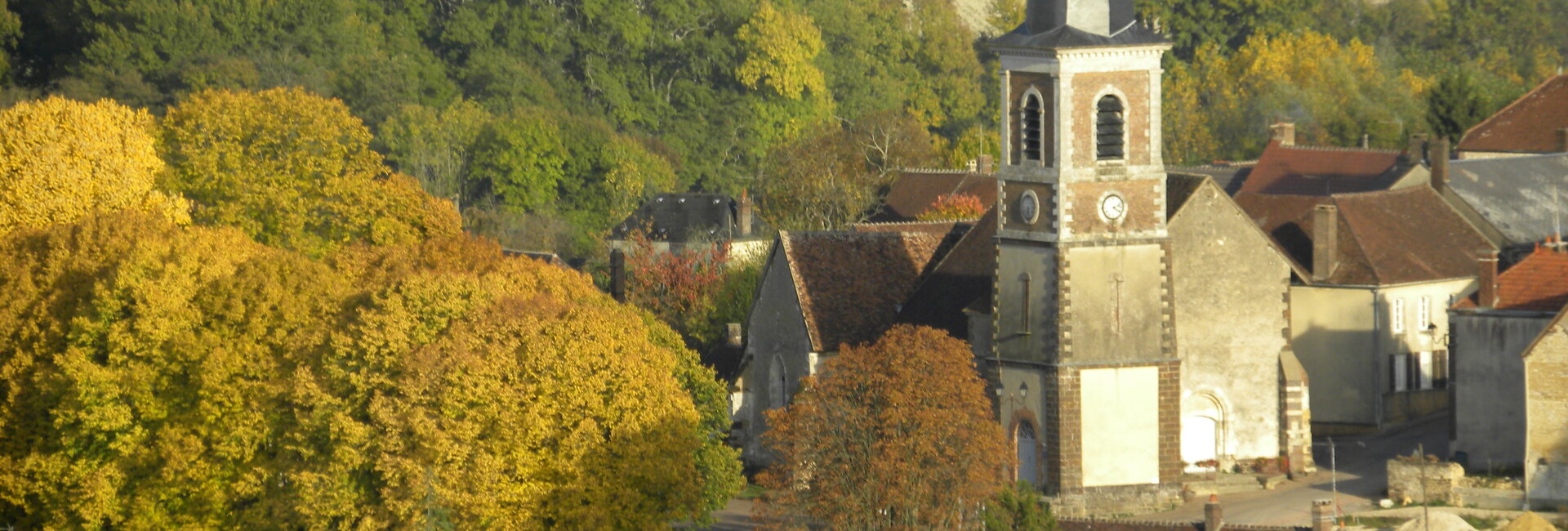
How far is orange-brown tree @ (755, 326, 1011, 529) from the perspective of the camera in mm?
54875

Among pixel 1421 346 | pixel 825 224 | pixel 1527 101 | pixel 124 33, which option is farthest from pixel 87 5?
pixel 1421 346

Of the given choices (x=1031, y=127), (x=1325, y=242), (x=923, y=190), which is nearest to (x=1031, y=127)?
(x=1031, y=127)

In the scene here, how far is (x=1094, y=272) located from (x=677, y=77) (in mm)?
81204

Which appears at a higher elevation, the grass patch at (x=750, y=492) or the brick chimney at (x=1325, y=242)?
the brick chimney at (x=1325, y=242)

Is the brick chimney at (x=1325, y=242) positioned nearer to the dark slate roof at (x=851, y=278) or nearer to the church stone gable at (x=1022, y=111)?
the dark slate roof at (x=851, y=278)

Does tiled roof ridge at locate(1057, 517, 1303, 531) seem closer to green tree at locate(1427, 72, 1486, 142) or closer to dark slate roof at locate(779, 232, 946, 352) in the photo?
dark slate roof at locate(779, 232, 946, 352)

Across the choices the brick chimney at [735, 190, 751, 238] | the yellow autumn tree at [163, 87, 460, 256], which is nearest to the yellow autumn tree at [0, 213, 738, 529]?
the yellow autumn tree at [163, 87, 460, 256]

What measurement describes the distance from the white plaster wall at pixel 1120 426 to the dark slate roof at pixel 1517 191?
17.9 meters

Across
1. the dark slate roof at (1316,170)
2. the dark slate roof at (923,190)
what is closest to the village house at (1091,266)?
the dark slate roof at (1316,170)

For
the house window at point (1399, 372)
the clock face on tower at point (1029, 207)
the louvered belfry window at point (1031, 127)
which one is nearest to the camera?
the clock face on tower at point (1029, 207)

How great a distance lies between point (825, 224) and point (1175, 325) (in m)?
30.9

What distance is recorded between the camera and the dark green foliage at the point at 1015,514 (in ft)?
180

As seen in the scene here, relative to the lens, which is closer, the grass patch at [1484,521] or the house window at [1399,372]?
the grass patch at [1484,521]

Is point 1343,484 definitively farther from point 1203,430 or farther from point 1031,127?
point 1031,127
